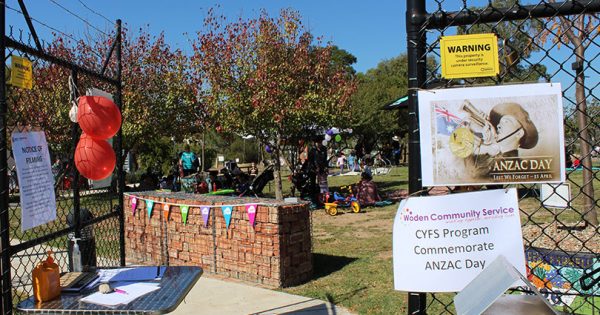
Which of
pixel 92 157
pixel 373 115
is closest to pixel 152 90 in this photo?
pixel 92 157

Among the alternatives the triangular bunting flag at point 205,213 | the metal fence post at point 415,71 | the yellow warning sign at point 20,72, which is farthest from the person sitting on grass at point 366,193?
the metal fence post at point 415,71

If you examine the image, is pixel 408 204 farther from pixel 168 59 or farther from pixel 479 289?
pixel 168 59

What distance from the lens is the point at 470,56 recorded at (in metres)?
1.82

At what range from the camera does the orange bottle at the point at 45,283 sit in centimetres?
255

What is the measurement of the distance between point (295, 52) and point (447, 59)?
1137cm

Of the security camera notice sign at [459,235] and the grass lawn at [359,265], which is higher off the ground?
the security camera notice sign at [459,235]

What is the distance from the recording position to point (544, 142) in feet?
5.87

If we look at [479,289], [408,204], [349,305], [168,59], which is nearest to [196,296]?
[349,305]

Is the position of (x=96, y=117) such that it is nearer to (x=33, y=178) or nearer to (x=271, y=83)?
(x=33, y=178)

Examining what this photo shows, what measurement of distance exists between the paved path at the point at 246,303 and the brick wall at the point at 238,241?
323 mm

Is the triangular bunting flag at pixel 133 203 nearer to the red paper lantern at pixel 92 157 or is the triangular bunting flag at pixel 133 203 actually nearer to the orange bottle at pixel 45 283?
the red paper lantern at pixel 92 157

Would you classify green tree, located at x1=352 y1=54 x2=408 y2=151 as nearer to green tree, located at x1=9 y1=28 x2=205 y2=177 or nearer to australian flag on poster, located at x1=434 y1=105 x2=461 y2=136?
green tree, located at x1=9 y1=28 x2=205 y2=177

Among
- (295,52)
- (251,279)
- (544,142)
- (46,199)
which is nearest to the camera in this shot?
(544,142)

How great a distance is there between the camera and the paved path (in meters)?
4.88
